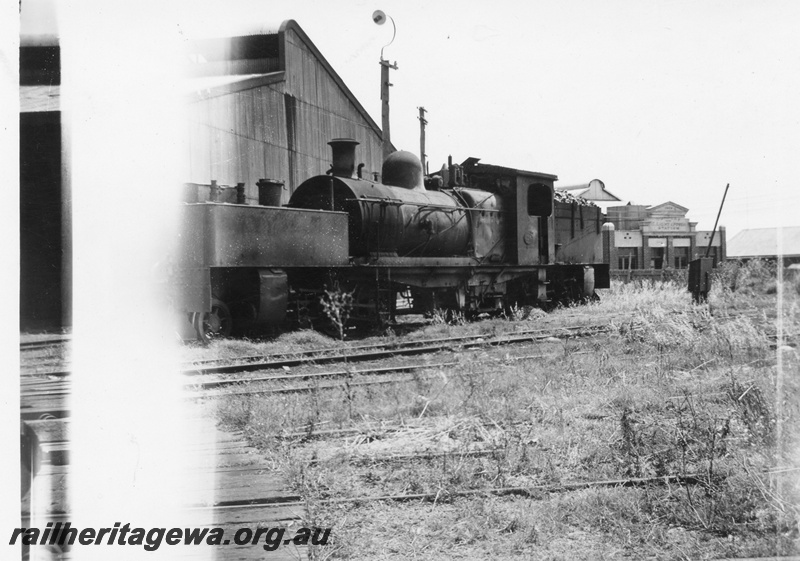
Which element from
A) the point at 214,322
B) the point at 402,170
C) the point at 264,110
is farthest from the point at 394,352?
the point at 264,110

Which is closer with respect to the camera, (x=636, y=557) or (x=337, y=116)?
(x=636, y=557)

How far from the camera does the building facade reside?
3491cm

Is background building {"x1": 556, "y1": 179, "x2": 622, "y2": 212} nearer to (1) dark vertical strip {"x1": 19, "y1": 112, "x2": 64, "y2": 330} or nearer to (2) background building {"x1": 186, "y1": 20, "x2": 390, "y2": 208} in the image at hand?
(2) background building {"x1": 186, "y1": 20, "x2": 390, "y2": 208}

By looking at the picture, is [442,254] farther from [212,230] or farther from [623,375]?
[623,375]

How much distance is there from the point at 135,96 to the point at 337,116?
1316cm

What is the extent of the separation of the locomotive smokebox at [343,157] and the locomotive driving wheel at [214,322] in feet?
11.0

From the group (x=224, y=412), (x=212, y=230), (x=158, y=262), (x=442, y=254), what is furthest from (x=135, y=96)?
(x=442, y=254)

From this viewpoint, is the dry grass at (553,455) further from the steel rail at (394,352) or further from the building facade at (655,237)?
the building facade at (655,237)

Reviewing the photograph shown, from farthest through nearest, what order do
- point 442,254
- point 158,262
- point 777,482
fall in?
1. point 442,254
2. point 158,262
3. point 777,482

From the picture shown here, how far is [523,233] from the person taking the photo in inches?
596

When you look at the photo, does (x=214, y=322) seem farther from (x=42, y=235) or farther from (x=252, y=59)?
(x=252, y=59)

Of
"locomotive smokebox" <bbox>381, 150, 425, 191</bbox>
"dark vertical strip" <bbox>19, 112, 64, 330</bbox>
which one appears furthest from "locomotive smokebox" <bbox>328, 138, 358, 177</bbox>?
"dark vertical strip" <bbox>19, 112, 64, 330</bbox>

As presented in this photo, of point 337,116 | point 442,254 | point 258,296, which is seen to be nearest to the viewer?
point 258,296

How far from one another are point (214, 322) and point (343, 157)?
12.7 feet
